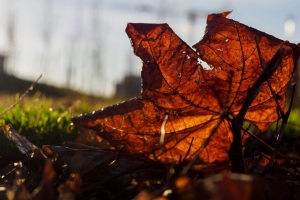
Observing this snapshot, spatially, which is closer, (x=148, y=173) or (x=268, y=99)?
(x=148, y=173)

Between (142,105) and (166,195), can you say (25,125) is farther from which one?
(166,195)

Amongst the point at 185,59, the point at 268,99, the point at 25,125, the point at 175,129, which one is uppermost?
the point at 185,59

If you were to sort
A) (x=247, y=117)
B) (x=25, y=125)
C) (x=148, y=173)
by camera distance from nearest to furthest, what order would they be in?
(x=148, y=173) < (x=247, y=117) < (x=25, y=125)

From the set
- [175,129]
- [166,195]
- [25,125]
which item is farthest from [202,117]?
[25,125]

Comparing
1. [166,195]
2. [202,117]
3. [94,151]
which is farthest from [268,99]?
[166,195]

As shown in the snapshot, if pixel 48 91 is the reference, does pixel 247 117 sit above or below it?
above

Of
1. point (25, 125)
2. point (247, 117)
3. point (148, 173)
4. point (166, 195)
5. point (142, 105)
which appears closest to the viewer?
point (166, 195)

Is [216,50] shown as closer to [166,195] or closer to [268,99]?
[268,99]
